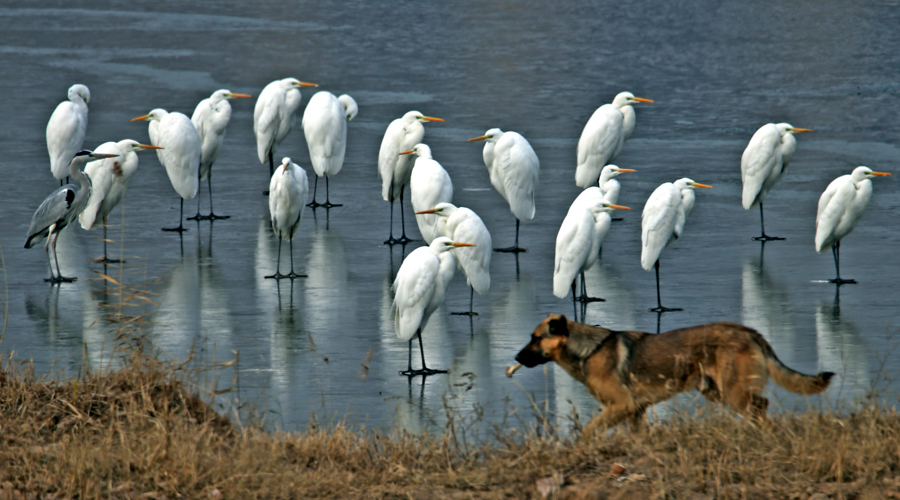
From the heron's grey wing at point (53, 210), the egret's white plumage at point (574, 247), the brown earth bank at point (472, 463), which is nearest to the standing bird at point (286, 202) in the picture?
the heron's grey wing at point (53, 210)

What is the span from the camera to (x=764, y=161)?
491 inches

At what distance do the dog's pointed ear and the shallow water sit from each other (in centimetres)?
44

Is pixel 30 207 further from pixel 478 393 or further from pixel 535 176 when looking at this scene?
pixel 478 393

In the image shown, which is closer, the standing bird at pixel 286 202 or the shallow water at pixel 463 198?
the shallow water at pixel 463 198

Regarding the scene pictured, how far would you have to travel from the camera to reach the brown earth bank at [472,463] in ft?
17.7

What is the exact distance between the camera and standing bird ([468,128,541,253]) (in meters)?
12.0

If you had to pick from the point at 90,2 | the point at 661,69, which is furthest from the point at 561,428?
the point at 90,2

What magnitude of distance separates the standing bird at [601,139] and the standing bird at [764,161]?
1608 millimetres

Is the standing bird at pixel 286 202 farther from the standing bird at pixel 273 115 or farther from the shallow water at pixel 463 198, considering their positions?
the standing bird at pixel 273 115

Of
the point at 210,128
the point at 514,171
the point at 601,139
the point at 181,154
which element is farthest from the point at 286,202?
the point at 601,139

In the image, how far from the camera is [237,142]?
18.5 m

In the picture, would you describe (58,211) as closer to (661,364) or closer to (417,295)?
(417,295)

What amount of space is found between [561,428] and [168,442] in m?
2.26

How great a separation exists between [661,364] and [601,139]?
760cm
